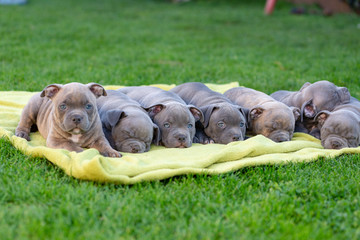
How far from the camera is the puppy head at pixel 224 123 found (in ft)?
21.3

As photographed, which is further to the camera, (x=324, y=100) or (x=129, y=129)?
(x=324, y=100)

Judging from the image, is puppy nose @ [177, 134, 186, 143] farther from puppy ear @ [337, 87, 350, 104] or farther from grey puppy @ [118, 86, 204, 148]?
puppy ear @ [337, 87, 350, 104]

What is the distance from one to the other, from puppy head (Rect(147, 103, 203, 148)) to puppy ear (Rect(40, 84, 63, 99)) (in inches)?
56.2

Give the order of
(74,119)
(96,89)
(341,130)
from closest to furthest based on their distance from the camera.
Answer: (74,119), (96,89), (341,130)

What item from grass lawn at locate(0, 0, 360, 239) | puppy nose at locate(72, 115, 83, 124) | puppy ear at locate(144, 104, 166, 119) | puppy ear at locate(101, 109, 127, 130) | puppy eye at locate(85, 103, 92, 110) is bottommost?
grass lawn at locate(0, 0, 360, 239)

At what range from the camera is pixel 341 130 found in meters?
6.29

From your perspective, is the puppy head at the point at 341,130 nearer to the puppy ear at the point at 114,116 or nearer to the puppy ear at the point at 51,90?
the puppy ear at the point at 114,116

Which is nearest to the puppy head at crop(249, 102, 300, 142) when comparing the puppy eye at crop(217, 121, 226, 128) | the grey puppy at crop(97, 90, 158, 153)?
the puppy eye at crop(217, 121, 226, 128)

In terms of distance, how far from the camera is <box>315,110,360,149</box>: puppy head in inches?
246

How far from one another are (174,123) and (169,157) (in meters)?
0.75

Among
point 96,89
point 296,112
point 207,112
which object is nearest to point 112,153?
point 96,89

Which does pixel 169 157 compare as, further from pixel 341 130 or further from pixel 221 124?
pixel 341 130

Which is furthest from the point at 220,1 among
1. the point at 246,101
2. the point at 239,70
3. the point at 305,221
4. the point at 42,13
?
the point at 305,221

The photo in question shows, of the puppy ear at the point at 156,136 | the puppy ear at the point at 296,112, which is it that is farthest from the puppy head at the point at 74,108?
the puppy ear at the point at 296,112
